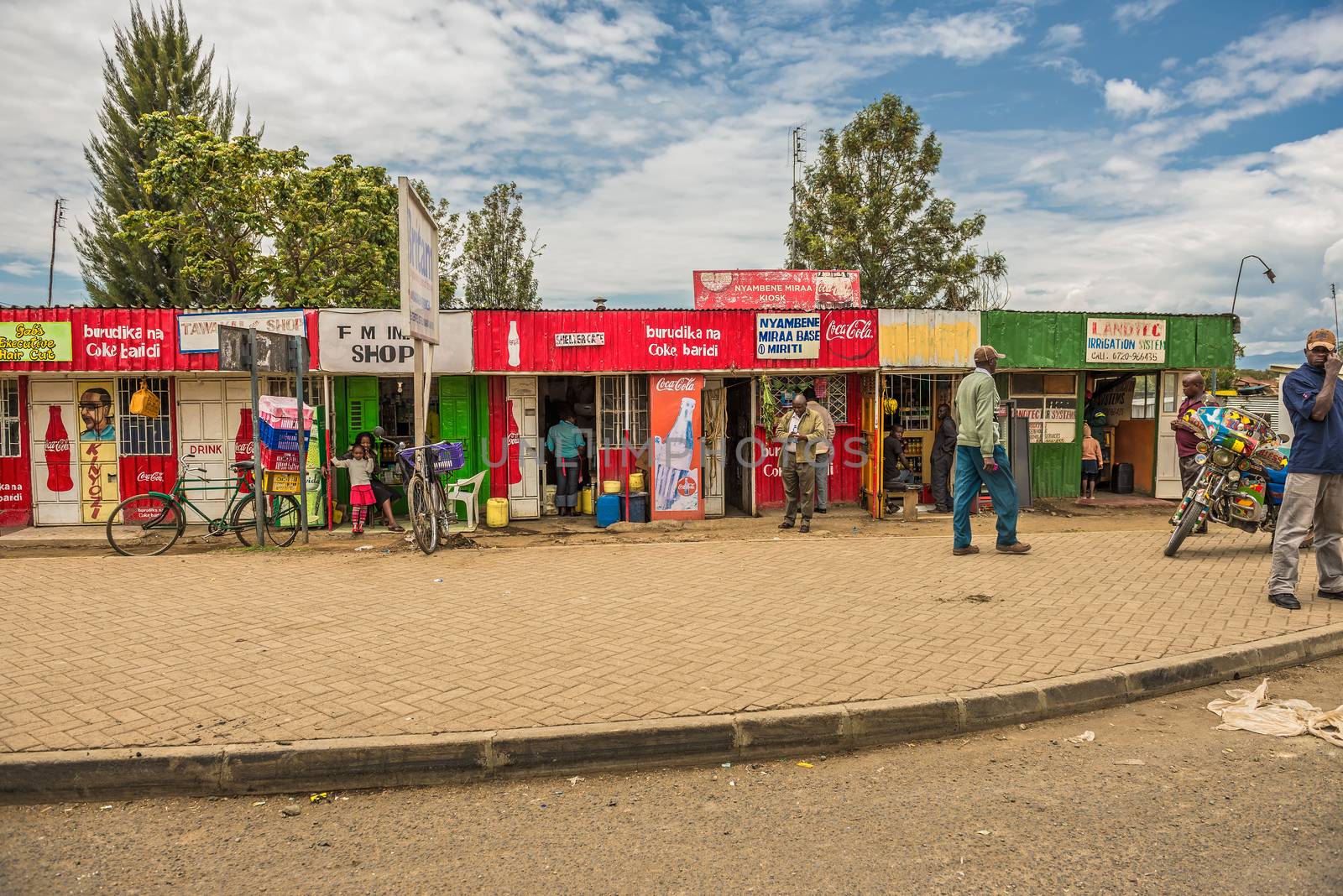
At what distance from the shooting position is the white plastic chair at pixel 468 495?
41.4 feet

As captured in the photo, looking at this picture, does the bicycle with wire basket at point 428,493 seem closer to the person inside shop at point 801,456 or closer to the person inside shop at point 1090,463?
the person inside shop at point 801,456

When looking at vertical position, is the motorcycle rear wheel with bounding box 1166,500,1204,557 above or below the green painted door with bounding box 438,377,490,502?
below

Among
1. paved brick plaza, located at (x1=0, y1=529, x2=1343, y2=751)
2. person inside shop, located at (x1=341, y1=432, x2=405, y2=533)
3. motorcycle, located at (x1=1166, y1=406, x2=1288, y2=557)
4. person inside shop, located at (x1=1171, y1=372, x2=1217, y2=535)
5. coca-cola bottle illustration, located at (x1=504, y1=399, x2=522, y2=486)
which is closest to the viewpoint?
paved brick plaza, located at (x1=0, y1=529, x2=1343, y2=751)

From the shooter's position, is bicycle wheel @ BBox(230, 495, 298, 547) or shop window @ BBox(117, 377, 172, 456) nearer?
bicycle wheel @ BBox(230, 495, 298, 547)

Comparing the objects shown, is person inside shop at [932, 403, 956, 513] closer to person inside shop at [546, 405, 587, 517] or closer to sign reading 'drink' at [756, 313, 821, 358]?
sign reading 'drink' at [756, 313, 821, 358]

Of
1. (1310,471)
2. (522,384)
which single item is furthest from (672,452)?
(1310,471)

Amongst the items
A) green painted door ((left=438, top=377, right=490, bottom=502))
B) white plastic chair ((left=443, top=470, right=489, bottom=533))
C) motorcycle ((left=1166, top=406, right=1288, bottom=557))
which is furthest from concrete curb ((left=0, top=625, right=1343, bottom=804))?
green painted door ((left=438, top=377, right=490, bottom=502))

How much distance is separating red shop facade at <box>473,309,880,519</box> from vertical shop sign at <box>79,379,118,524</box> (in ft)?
20.2

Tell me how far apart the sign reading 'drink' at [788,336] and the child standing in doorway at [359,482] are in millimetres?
6446

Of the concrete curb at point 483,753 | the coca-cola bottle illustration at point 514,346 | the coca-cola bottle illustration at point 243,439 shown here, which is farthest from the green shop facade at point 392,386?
the concrete curb at point 483,753

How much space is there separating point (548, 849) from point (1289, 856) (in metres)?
2.70

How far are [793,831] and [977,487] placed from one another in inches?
251

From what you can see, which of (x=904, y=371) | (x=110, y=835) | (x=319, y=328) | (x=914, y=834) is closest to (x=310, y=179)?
(x=319, y=328)

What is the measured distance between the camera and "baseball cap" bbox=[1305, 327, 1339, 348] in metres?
6.14
